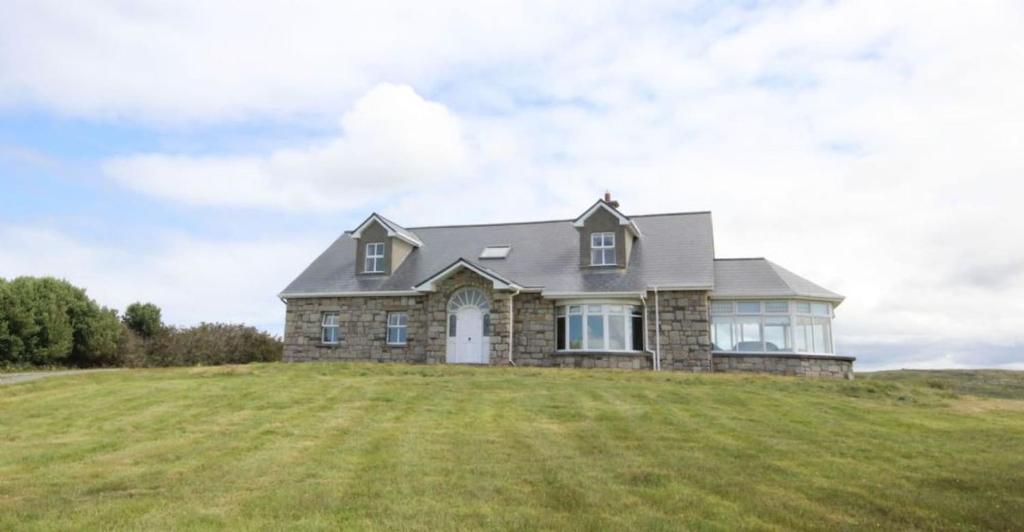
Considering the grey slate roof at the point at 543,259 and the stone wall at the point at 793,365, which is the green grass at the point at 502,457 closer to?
the stone wall at the point at 793,365

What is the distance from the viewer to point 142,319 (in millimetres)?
32125

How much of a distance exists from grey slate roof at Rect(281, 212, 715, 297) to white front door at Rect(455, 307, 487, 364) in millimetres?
2085

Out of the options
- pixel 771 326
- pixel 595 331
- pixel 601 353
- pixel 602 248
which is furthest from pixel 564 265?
pixel 771 326

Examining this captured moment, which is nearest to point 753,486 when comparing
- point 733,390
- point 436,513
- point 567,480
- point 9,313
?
point 567,480

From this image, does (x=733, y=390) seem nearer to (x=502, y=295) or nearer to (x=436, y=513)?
(x=502, y=295)

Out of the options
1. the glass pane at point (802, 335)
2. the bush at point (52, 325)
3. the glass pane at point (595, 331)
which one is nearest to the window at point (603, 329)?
the glass pane at point (595, 331)

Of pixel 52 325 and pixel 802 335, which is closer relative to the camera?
pixel 802 335

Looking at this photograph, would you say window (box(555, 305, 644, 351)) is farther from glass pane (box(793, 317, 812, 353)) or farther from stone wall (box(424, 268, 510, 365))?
glass pane (box(793, 317, 812, 353))

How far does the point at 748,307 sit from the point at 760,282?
109cm

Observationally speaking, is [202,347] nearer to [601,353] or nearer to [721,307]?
[601,353]

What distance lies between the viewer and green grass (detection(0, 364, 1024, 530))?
23.1 ft

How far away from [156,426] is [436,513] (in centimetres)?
812

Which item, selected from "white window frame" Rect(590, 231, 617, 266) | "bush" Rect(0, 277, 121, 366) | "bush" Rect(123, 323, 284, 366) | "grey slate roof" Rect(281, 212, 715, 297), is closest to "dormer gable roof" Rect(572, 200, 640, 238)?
"white window frame" Rect(590, 231, 617, 266)

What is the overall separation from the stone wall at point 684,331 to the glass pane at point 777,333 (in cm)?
215
